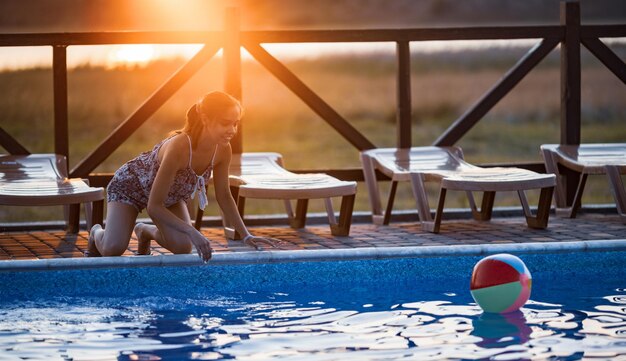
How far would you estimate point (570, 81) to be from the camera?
819cm

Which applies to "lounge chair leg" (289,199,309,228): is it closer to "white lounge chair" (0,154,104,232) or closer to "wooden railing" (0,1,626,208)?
"wooden railing" (0,1,626,208)

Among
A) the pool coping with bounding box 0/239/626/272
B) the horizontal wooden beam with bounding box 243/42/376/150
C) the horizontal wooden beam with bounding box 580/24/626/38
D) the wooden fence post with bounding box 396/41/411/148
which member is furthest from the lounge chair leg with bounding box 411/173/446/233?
the horizontal wooden beam with bounding box 580/24/626/38

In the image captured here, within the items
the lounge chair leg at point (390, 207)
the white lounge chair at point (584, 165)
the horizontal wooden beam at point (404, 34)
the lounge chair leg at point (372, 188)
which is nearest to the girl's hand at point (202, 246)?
the lounge chair leg at point (390, 207)

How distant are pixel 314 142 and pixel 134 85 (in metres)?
4.29

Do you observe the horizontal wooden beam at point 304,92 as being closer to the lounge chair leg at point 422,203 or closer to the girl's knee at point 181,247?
the lounge chair leg at point 422,203

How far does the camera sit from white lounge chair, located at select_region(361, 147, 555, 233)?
266 inches

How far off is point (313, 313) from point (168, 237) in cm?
108

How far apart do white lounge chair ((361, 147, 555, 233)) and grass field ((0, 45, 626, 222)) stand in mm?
10895

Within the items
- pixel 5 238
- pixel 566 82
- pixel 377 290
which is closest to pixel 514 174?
pixel 566 82

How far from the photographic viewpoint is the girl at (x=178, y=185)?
4973mm

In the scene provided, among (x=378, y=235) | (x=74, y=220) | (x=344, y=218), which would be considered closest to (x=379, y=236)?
(x=378, y=235)

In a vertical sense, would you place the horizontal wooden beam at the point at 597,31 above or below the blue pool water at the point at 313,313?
above

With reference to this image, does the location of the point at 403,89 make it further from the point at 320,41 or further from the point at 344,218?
the point at 344,218

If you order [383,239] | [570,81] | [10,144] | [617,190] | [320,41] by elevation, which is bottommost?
[383,239]
